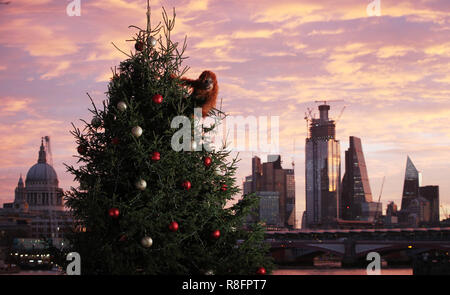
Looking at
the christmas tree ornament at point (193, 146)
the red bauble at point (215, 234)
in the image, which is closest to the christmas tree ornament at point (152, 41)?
the christmas tree ornament at point (193, 146)

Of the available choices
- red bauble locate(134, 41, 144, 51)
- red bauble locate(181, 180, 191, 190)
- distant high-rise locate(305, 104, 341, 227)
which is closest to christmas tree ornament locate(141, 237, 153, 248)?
red bauble locate(181, 180, 191, 190)

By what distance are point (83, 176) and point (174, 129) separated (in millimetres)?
1308

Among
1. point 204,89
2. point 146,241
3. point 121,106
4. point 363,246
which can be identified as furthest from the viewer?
point 363,246

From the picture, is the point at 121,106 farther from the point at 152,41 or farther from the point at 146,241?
the point at 146,241

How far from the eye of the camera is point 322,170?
185500mm

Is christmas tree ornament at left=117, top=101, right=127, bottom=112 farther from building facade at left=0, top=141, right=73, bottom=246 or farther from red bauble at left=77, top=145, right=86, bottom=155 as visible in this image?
building facade at left=0, top=141, right=73, bottom=246

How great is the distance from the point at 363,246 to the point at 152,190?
57785 millimetres

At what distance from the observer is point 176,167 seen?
781 centimetres

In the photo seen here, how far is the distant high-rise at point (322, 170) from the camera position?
179 meters

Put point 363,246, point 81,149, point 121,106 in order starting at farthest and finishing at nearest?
point 363,246
point 81,149
point 121,106

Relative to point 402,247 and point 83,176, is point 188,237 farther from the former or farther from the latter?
point 402,247

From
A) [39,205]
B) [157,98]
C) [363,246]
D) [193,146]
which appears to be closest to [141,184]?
[193,146]

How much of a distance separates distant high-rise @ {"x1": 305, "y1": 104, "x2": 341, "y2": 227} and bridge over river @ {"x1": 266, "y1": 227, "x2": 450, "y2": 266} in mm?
104566

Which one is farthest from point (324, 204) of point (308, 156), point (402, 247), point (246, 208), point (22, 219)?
point (246, 208)
